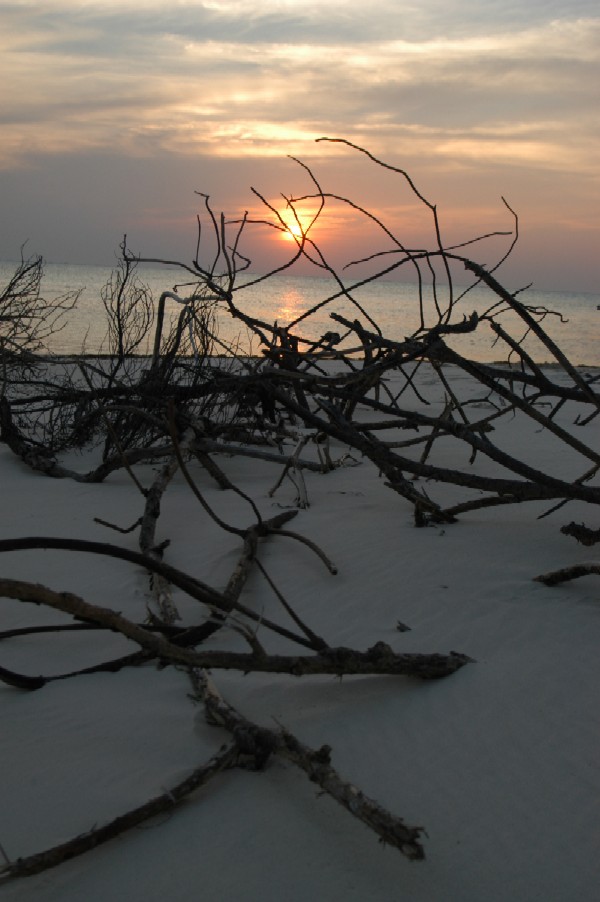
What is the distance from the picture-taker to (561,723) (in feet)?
6.77

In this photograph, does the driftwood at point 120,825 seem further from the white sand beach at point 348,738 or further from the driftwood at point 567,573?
the driftwood at point 567,573

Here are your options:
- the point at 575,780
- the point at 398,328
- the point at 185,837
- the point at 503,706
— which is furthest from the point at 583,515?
the point at 398,328

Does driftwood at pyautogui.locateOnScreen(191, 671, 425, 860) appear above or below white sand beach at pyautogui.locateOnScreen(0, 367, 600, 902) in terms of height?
above

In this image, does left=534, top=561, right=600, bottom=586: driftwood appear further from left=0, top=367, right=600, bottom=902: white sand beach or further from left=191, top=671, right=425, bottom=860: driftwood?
left=191, top=671, right=425, bottom=860: driftwood

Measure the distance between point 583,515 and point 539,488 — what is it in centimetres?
95

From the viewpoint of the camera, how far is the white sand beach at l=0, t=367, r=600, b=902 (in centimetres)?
161

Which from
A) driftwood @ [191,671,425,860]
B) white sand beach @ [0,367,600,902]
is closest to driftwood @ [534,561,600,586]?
white sand beach @ [0,367,600,902]

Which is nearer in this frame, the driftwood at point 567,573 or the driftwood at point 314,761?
the driftwood at point 314,761

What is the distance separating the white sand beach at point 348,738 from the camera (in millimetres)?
1608

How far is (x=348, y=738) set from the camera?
2.06m

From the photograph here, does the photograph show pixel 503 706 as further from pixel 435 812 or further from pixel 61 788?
pixel 61 788

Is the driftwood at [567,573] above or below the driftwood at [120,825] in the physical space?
below

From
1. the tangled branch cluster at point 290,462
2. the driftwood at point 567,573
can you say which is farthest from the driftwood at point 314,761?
the driftwood at point 567,573

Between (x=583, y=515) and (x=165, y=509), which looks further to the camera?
(x=165, y=509)
